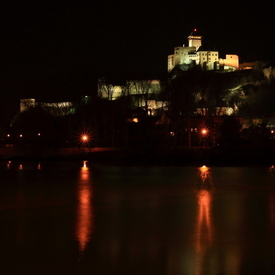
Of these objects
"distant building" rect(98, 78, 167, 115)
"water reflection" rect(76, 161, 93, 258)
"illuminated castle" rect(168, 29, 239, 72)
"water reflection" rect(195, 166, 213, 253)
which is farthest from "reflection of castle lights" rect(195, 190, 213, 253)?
"illuminated castle" rect(168, 29, 239, 72)

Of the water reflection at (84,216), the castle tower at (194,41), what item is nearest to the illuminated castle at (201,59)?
the castle tower at (194,41)

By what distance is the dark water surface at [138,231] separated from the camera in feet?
24.5

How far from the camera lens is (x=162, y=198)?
1442 cm

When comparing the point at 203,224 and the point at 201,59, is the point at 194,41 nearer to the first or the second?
the point at 201,59

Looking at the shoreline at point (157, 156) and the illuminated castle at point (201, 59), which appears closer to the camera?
the shoreline at point (157, 156)

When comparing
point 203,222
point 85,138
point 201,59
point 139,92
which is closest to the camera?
point 203,222

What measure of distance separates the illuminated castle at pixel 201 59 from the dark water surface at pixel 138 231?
88097 millimetres

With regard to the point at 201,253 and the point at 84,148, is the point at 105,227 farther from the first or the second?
the point at 84,148

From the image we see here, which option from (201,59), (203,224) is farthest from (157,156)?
(201,59)

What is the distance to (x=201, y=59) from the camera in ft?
341

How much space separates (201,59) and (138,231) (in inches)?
3811

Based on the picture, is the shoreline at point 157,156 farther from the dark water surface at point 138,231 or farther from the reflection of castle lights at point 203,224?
the reflection of castle lights at point 203,224

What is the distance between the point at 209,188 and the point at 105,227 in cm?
762

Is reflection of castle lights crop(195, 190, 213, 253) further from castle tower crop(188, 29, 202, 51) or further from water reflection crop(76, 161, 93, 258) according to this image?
castle tower crop(188, 29, 202, 51)
